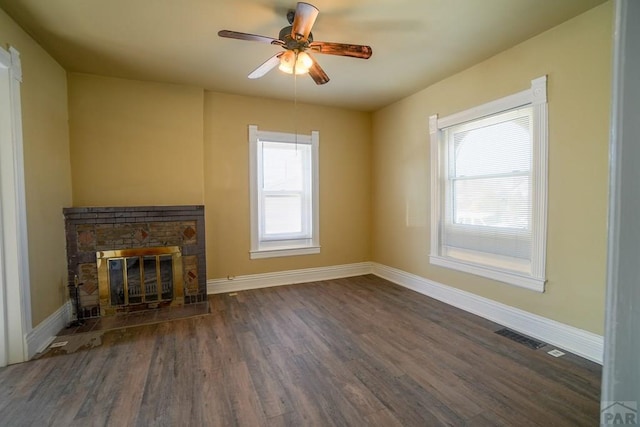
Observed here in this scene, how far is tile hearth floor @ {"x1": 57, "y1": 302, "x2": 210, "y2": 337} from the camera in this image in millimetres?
2928

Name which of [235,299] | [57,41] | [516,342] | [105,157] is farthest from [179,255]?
[516,342]

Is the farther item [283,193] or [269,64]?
[283,193]

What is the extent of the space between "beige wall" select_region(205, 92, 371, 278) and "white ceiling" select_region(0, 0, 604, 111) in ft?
2.18

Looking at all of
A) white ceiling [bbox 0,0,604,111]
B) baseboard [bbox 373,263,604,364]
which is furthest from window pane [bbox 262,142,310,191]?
baseboard [bbox 373,263,604,364]

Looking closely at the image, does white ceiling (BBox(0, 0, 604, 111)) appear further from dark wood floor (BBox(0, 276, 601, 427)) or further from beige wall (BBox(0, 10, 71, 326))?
dark wood floor (BBox(0, 276, 601, 427))

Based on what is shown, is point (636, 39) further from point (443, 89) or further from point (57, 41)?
point (57, 41)

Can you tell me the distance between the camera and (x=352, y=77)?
3459mm

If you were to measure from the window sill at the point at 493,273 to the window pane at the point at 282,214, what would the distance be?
77.9 inches

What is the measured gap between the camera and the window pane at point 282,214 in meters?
4.39

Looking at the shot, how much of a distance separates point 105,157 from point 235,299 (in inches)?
Result: 87.1

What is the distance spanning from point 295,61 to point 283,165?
206 centimetres

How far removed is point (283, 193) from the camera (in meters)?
4.43

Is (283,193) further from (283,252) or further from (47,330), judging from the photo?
(47,330)

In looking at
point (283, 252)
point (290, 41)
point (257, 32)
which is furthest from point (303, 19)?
point (283, 252)
